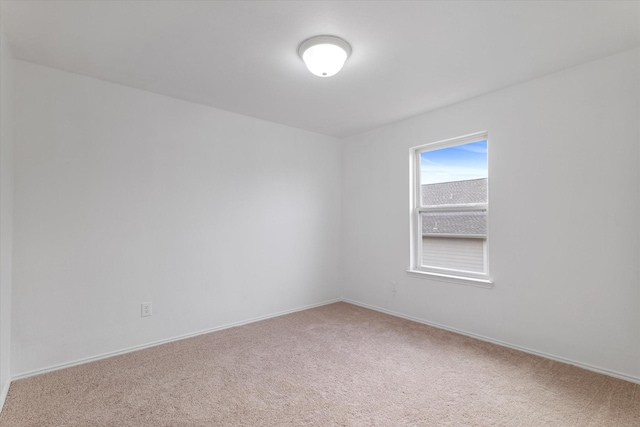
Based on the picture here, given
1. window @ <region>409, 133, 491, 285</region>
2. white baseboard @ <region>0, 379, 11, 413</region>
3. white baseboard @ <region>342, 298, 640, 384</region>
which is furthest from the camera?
window @ <region>409, 133, 491, 285</region>

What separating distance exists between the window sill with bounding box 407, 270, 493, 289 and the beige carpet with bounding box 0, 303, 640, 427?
0.54 m

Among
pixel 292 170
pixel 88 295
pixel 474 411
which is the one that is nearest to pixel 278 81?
pixel 292 170

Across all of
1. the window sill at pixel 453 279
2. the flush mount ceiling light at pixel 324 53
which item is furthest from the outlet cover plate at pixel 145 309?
the window sill at pixel 453 279

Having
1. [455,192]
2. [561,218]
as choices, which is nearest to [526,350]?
[561,218]

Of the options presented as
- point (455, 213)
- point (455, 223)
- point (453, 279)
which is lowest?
point (453, 279)

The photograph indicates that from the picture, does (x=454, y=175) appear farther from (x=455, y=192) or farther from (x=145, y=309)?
(x=145, y=309)

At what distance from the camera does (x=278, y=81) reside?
2.76m

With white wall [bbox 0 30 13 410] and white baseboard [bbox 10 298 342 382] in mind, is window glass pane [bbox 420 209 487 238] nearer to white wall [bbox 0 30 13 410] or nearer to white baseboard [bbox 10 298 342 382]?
white baseboard [bbox 10 298 342 382]

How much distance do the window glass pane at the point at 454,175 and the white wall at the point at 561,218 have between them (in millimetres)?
183

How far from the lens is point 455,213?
11.1 feet

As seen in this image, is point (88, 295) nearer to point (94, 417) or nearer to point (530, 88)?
point (94, 417)

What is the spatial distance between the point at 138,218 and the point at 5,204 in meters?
0.89

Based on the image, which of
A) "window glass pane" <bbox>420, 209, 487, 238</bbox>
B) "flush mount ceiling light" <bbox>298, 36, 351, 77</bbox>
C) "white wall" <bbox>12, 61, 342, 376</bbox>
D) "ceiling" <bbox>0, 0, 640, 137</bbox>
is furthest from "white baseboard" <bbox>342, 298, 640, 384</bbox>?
"flush mount ceiling light" <bbox>298, 36, 351, 77</bbox>

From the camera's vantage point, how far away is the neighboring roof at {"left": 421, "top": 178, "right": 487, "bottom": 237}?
3.20m
